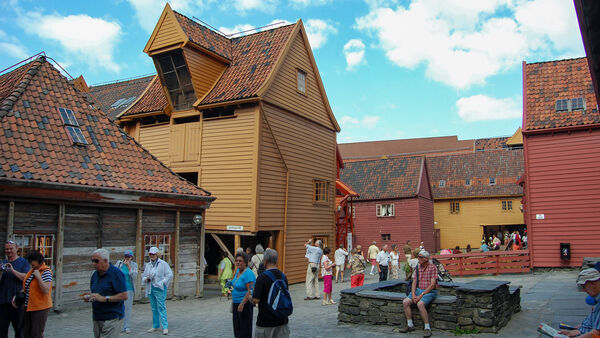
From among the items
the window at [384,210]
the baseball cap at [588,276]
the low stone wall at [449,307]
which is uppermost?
the window at [384,210]

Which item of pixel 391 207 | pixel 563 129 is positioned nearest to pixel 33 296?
pixel 563 129

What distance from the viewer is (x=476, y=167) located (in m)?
47.8

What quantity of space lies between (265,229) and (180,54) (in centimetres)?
793

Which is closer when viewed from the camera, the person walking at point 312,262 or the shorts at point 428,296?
the shorts at point 428,296

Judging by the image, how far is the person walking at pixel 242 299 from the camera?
754 centimetres

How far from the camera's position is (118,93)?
30.2 m

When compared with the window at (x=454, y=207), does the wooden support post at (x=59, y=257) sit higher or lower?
lower

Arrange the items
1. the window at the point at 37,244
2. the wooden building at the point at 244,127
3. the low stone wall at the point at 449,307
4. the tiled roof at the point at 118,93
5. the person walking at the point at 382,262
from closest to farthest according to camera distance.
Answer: the low stone wall at the point at 449,307, the window at the point at 37,244, the person walking at the point at 382,262, the wooden building at the point at 244,127, the tiled roof at the point at 118,93

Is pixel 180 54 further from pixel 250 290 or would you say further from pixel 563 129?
pixel 563 129

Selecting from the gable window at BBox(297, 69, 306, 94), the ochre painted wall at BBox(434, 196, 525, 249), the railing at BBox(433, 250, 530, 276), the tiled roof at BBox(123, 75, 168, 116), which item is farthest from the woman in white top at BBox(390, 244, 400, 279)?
the ochre painted wall at BBox(434, 196, 525, 249)

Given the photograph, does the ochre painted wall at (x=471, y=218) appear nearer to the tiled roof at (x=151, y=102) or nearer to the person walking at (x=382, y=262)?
the person walking at (x=382, y=262)

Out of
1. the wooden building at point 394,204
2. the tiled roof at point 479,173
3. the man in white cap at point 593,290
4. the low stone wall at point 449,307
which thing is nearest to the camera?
the man in white cap at point 593,290

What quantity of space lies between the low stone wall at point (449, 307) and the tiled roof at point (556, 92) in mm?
12792

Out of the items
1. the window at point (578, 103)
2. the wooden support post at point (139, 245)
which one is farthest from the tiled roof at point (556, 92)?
the wooden support post at point (139, 245)
